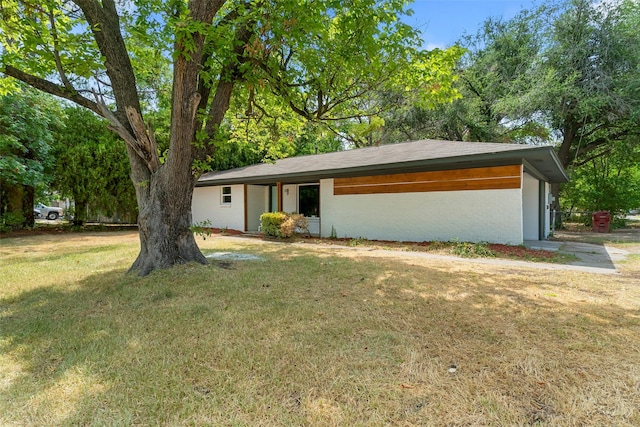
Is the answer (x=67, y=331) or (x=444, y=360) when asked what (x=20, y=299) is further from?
(x=444, y=360)

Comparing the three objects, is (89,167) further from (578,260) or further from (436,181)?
(578,260)

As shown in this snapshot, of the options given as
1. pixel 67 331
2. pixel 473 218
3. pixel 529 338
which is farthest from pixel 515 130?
pixel 67 331

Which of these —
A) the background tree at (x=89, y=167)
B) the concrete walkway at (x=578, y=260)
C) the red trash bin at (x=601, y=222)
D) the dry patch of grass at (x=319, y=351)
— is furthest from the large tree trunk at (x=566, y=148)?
the background tree at (x=89, y=167)

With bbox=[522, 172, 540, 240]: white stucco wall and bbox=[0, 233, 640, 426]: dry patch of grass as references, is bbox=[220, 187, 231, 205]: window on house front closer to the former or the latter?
bbox=[0, 233, 640, 426]: dry patch of grass

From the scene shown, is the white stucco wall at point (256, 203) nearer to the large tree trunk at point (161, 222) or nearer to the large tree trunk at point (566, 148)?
the large tree trunk at point (161, 222)

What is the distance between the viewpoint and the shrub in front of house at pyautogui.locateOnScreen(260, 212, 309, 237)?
11.9 metres

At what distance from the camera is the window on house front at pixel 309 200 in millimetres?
14012

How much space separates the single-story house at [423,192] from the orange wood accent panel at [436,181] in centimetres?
2

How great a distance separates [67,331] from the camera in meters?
3.36

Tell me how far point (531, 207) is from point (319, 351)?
1251 centimetres

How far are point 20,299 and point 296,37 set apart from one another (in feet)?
19.1

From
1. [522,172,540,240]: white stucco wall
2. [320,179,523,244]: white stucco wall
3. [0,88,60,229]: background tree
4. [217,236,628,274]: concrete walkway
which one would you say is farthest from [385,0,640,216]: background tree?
[0,88,60,229]: background tree

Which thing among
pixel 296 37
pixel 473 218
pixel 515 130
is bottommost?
pixel 473 218

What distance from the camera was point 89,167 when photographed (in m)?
15.1
